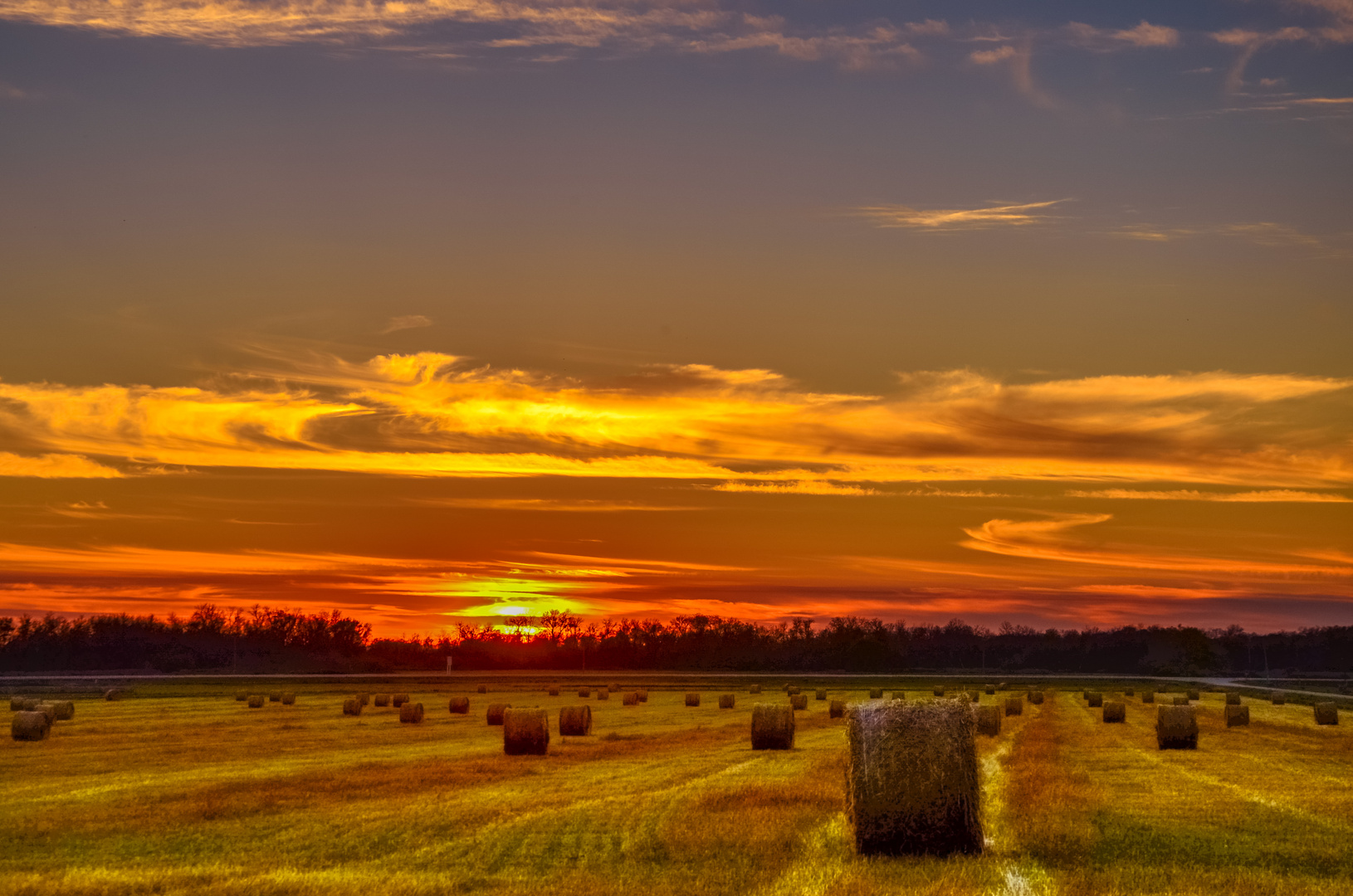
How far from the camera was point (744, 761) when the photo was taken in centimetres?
2877

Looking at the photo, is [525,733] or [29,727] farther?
[29,727]

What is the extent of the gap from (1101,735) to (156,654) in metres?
170

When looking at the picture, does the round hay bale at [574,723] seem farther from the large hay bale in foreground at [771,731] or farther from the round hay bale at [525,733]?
the large hay bale in foreground at [771,731]

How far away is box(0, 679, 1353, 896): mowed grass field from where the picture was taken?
14.9 meters

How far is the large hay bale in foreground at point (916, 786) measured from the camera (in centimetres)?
1780

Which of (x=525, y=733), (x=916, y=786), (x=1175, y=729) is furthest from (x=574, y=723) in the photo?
(x=916, y=786)

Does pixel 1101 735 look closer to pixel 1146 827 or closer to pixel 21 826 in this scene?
pixel 1146 827

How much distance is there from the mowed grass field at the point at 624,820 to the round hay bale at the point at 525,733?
22.7 inches

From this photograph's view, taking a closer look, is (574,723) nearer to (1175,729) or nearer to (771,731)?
(771,731)

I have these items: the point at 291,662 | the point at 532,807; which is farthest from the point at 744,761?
the point at 291,662

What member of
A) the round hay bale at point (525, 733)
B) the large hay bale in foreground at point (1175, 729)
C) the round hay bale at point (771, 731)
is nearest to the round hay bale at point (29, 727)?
the round hay bale at point (525, 733)

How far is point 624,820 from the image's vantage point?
1927 cm

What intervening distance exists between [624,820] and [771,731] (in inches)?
537

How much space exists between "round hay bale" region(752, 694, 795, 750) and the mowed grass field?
0.39 meters
